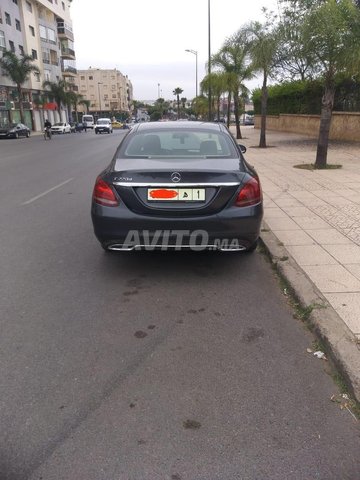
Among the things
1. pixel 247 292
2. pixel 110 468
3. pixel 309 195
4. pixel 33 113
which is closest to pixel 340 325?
pixel 247 292

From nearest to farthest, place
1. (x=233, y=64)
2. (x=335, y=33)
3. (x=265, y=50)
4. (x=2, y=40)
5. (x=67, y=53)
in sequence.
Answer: (x=335, y=33) < (x=265, y=50) < (x=233, y=64) < (x=2, y=40) < (x=67, y=53)

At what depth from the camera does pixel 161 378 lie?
290 centimetres

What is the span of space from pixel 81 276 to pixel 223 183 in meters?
1.77

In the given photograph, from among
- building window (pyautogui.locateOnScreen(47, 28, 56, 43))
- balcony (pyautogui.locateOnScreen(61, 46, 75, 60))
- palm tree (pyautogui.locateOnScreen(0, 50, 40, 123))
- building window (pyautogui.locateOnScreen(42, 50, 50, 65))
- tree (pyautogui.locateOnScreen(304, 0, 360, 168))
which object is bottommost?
tree (pyautogui.locateOnScreen(304, 0, 360, 168))

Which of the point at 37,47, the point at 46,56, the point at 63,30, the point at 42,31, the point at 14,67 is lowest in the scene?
the point at 14,67

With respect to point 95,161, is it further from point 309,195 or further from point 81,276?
point 81,276

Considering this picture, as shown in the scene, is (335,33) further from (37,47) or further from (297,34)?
(37,47)

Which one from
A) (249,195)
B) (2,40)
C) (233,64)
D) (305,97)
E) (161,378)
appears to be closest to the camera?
(161,378)

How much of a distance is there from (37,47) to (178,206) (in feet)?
206

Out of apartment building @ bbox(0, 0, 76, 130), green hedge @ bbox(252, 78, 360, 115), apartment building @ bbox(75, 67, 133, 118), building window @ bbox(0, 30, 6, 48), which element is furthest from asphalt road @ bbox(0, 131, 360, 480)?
apartment building @ bbox(75, 67, 133, 118)

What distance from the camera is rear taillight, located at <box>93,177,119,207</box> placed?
4.26 m

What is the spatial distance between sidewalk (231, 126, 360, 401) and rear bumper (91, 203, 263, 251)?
699 mm

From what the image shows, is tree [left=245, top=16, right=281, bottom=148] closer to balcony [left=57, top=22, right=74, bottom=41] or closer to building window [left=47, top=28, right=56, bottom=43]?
building window [left=47, top=28, right=56, bottom=43]

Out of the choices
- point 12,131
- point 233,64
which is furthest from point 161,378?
point 12,131
